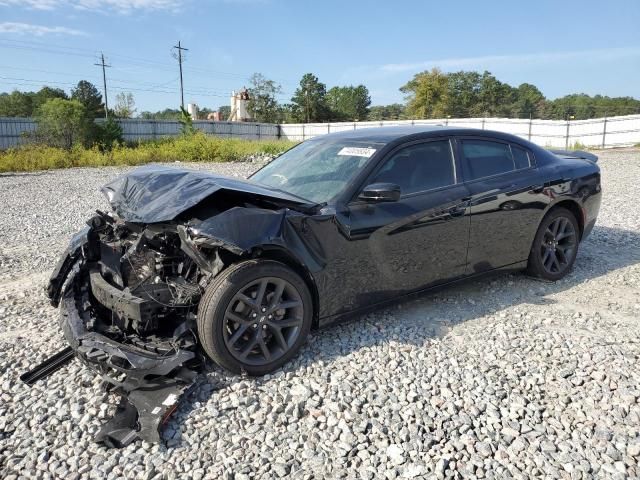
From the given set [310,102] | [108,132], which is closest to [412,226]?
[108,132]

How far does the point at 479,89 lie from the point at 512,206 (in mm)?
78194

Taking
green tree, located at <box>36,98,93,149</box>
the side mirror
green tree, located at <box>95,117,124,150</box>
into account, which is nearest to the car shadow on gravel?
the side mirror

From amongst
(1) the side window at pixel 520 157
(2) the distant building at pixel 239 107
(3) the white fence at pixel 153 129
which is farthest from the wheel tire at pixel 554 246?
(2) the distant building at pixel 239 107

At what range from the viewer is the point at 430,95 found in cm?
5497

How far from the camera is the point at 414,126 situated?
4707 millimetres

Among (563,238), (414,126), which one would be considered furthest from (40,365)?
(563,238)

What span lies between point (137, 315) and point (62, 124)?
2932 centimetres

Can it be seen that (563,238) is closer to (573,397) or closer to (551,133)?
(573,397)

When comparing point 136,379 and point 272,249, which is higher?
point 272,249

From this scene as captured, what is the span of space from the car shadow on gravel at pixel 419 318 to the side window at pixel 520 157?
1205 millimetres

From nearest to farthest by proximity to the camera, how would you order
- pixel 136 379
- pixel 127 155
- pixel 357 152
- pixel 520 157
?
pixel 136 379 < pixel 357 152 < pixel 520 157 < pixel 127 155

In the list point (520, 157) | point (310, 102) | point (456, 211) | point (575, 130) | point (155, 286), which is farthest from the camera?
point (310, 102)

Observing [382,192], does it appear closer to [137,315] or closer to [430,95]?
[137,315]

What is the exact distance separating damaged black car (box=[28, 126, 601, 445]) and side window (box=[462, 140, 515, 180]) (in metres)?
0.01
